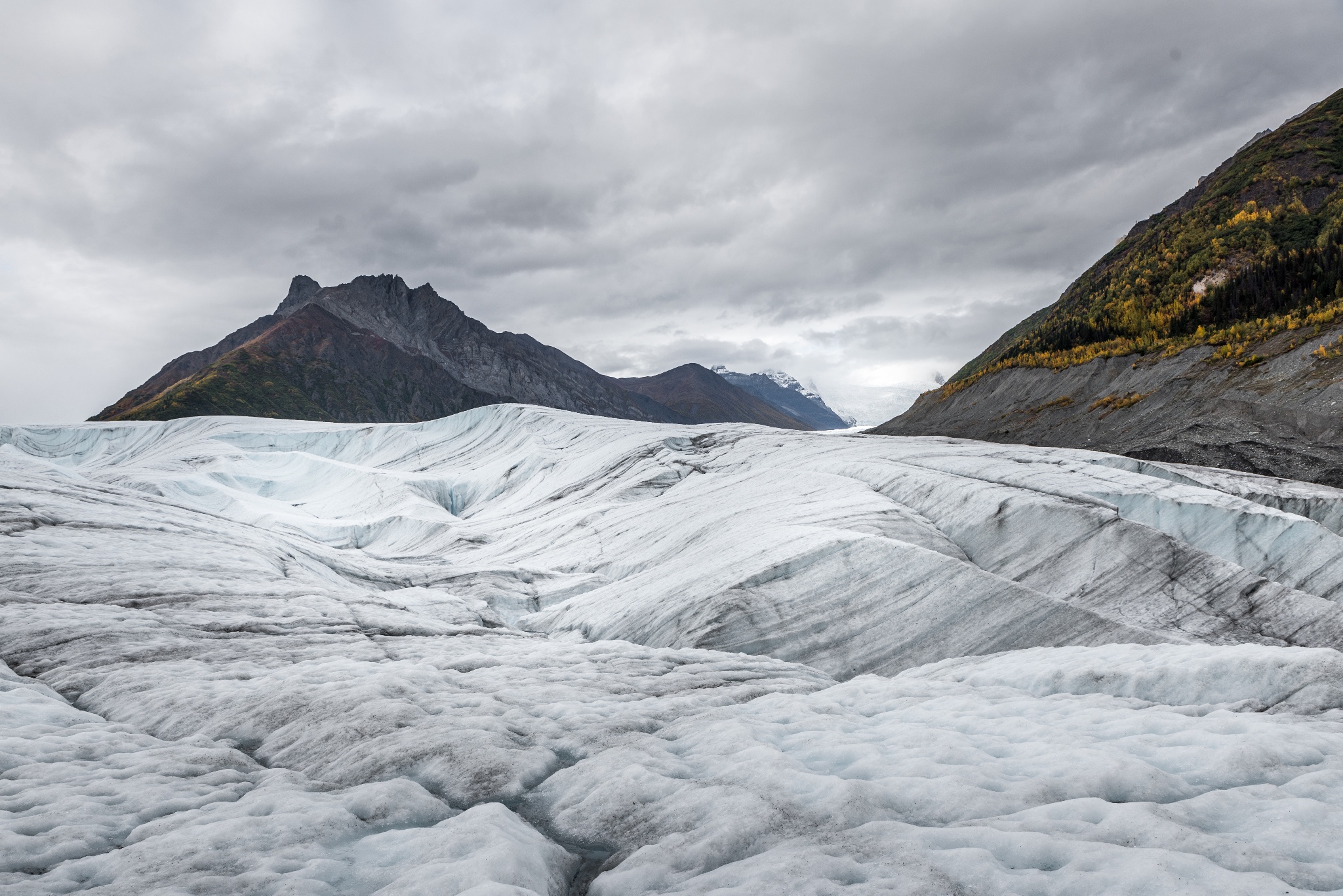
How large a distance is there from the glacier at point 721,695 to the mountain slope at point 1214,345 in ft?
39.6

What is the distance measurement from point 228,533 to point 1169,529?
27.9 meters

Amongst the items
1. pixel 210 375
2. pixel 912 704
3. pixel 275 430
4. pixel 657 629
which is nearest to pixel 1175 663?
pixel 912 704

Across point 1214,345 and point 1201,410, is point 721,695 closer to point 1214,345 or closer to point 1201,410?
point 1201,410

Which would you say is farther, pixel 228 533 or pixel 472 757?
pixel 228 533

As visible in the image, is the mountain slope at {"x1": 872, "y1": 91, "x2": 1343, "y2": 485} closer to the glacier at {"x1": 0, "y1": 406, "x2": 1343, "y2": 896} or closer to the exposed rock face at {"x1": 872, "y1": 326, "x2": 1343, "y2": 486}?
the exposed rock face at {"x1": 872, "y1": 326, "x2": 1343, "y2": 486}

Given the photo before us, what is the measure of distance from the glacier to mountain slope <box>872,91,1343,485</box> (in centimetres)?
1208

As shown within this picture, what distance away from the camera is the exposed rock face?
2703cm

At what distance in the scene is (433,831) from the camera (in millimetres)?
6137

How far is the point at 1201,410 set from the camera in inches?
1270

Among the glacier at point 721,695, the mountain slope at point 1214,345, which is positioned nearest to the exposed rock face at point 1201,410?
the mountain slope at point 1214,345

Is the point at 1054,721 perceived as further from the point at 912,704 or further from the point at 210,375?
the point at 210,375

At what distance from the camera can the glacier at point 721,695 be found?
556 centimetres

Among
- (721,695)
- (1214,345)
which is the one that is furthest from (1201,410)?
(721,695)

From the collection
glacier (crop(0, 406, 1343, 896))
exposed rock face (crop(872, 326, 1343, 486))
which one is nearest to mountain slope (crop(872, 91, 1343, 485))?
exposed rock face (crop(872, 326, 1343, 486))
